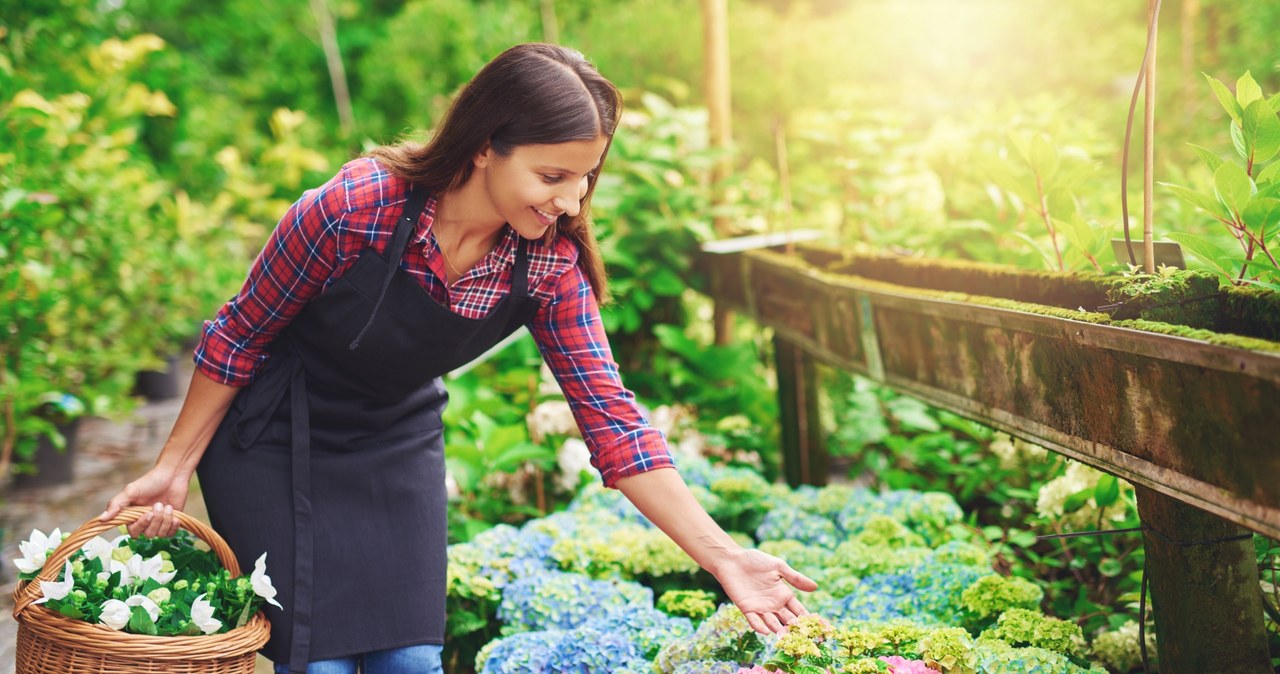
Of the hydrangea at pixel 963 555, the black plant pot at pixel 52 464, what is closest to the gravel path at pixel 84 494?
the black plant pot at pixel 52 464

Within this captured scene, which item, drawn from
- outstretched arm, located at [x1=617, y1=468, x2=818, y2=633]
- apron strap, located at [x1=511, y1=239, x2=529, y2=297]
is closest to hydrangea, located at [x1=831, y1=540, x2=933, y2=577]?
outstretched arm, located at [x1=617, y1=468, x2=818, y2=633]

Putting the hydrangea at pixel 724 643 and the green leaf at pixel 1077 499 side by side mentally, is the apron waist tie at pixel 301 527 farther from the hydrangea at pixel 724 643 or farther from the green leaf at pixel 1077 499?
the green leaf at pixel 1077 499

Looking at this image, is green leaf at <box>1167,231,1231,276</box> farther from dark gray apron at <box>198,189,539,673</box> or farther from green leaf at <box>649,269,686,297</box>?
green leaf at <box>649,269,686,297</box>

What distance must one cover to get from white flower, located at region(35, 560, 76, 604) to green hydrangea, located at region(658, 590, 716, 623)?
117 centimetres

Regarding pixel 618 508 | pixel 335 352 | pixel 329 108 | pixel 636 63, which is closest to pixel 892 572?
pixel 618 508

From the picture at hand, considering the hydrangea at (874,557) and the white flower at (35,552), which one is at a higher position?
the white flower at (35,552)

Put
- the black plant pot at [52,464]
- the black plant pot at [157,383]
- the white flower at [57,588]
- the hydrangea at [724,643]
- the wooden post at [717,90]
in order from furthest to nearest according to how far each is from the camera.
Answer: the black plant pot at [157,383] < the wooden post at [717,90] < the black plant pot at [52,464] < the hydrangea at [724,643] < the white flower at [57,588]

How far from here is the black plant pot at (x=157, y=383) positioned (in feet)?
19.4

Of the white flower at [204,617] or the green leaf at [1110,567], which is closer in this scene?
the white flower at [204,617]

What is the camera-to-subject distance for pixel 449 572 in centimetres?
237

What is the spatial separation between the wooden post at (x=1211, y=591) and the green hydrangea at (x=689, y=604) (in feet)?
3.03

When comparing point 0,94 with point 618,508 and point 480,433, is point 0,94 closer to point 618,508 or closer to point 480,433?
point 480,433

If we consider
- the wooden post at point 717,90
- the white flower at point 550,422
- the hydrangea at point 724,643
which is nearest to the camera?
the hydrangea at point 724,643

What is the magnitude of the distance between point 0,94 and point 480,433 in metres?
1.81
